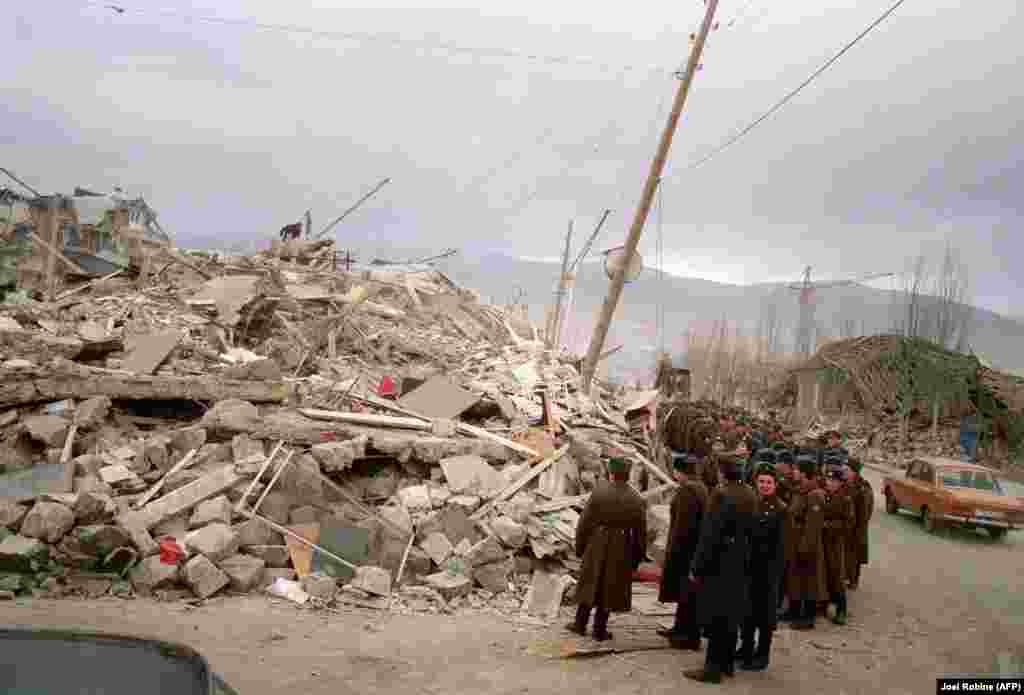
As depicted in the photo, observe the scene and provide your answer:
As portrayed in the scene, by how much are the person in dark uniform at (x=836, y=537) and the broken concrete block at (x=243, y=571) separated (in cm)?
601

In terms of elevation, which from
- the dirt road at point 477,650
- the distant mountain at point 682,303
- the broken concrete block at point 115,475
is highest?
the distant mountain at point 682,303

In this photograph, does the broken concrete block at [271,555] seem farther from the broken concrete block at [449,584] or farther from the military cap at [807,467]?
the military cap at [807,467]

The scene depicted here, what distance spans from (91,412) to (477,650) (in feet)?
19.4

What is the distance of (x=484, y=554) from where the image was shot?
8.23 meters

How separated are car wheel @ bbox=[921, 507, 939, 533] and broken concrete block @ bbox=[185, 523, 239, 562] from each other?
12747mm

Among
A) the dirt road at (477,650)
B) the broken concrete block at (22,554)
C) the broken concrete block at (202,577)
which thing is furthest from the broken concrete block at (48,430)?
the broken concrete block at (202,577)

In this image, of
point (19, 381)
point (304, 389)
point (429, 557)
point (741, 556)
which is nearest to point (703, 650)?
point (741, 556)

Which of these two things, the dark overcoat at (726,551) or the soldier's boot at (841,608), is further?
the soldier's boot at (841,608)

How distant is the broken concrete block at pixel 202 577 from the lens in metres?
7.08

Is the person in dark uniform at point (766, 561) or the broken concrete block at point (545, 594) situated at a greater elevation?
the person in dark uniform at point (766, 561)

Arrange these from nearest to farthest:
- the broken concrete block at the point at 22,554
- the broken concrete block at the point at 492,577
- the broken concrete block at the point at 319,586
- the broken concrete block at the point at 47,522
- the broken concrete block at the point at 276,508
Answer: the broken concrete block at the point at 22,554 < the broken concrete block at the point at 47,522 < the broken concrete block at the point at 319,586 < the broken concrete block at the point at 492,577 < the broken concrete block at the point at 276,508

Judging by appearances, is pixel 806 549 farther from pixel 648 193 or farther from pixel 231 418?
pixel 648 193

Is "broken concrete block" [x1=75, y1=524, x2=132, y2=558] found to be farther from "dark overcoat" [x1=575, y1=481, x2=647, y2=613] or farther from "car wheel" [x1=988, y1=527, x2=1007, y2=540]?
"car wheel" [x1=988, y1=527, x2=1007, y2=540]

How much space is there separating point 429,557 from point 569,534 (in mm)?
1775
